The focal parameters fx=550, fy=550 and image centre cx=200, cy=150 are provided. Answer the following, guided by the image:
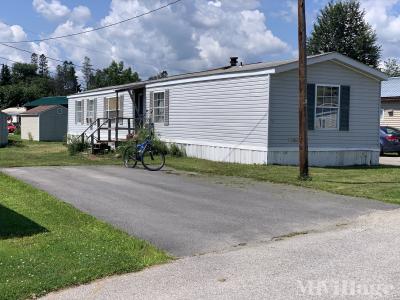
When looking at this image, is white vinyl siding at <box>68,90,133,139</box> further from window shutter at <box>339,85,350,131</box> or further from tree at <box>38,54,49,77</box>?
tree at <box>38,54,49,77</box>

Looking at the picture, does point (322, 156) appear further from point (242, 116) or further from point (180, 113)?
point (180, 113)

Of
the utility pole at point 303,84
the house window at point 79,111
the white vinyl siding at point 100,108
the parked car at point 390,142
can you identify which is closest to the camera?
the utility pole at point 303,84

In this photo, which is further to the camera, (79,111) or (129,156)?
(79,111)

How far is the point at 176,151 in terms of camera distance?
20469 millimetres

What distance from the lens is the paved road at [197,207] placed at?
7.19 meters

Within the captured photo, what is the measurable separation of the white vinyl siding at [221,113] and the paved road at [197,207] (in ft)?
12.4

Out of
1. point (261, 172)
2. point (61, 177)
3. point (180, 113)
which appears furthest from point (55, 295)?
point (180, 113)

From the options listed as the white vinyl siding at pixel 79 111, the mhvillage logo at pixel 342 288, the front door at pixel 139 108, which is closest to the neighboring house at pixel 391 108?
the front door at pixel 139 108

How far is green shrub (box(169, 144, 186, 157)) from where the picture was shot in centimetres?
2030

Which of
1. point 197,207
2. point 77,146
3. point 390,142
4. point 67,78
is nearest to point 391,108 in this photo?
point 390,142

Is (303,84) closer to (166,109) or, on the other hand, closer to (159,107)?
(166,109)

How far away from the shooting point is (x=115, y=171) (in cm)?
1513

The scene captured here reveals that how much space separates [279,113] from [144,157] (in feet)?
14.2

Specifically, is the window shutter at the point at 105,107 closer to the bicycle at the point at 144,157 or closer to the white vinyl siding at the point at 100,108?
the white vinyl siding at the point at 100,108
